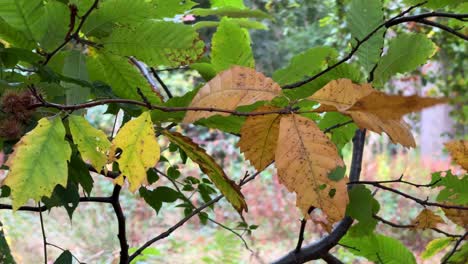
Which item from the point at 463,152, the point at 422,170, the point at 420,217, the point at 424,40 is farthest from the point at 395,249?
the point at 422,170

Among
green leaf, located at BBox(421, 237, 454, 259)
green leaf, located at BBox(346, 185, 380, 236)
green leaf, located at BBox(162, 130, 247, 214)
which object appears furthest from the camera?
green leaf, located at BBox(421, 237, 454, 259)

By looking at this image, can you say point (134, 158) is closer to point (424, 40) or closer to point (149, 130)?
point (149, 130)

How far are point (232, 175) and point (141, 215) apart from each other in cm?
104

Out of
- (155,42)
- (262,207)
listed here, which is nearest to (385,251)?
(155,42)

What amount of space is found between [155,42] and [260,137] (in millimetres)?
115

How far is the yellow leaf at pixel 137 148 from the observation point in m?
0.29

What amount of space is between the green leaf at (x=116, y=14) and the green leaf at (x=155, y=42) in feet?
0.04

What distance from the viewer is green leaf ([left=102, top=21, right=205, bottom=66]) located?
1.26ft

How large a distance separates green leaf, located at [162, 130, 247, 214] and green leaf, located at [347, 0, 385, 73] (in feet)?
0.51

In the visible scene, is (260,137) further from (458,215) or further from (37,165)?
(458,215)

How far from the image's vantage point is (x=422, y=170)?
17.8 ft

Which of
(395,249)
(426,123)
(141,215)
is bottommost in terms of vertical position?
(395,249)

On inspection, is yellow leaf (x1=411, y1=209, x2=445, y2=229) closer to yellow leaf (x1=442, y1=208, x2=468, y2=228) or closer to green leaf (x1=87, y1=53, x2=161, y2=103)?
yellow leaf (x1=442, y1=208, x2=468, y2=228)

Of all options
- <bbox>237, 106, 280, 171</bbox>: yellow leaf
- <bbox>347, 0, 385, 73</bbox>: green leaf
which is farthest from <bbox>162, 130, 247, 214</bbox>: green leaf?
<bbox>347, 0, 385, 73</bbox>: green leaf
